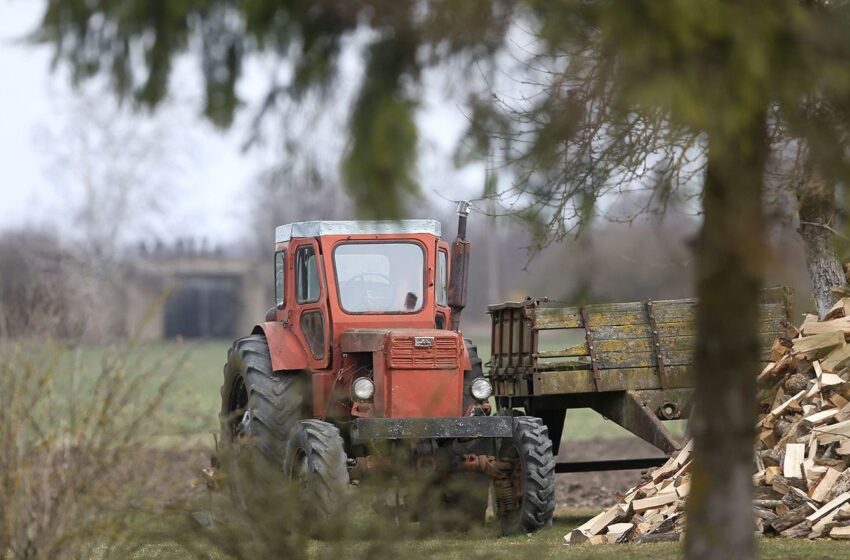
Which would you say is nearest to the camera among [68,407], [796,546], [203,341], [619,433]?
[68,407]

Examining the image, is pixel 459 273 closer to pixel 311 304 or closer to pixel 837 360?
pixel 311 304

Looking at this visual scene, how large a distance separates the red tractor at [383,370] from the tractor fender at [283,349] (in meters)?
0.01

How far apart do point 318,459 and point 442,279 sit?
235cm

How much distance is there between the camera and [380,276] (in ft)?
38.4

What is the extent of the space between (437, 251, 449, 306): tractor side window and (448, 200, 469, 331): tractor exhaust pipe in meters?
0.04

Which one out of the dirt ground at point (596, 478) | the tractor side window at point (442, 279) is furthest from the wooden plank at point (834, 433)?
the dirt ground at point (596, 478)

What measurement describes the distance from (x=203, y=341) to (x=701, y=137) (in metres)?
3.24

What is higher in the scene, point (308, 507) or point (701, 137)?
point (701, 137)

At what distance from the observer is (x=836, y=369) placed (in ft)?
36.0

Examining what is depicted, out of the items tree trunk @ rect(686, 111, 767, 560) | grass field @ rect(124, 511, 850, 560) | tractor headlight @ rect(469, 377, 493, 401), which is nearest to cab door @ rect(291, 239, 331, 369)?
tractor headlight @ rect(469, 377, 493, 401)

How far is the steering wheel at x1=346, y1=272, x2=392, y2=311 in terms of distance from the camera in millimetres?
11602

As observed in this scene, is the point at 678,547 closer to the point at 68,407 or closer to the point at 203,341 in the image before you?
the point at 203,341

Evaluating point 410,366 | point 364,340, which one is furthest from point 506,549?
point 364,340

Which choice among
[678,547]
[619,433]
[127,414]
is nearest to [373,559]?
[127,414]
